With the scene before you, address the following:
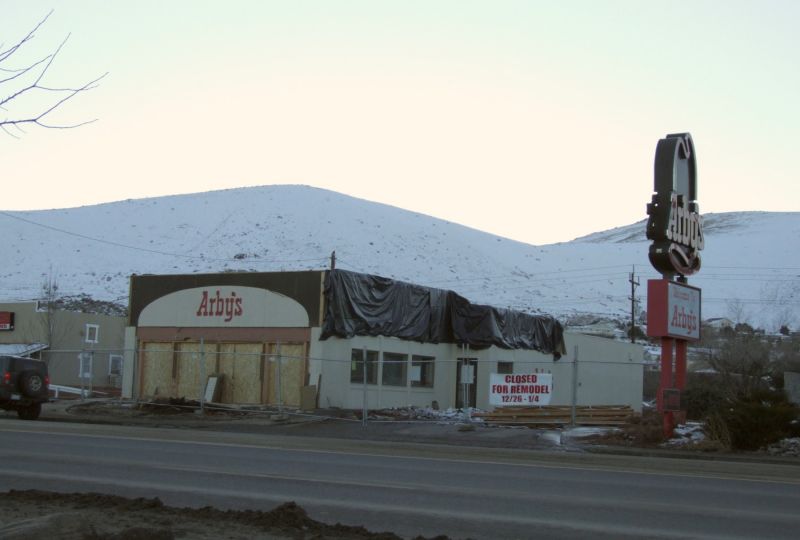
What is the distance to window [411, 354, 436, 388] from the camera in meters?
34.7

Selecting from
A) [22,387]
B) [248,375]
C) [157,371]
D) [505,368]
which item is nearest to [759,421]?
[248,375]

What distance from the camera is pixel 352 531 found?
27.7 feet

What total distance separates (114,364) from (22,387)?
18455mm

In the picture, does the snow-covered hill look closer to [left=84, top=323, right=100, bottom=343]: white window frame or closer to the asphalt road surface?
[left=84, top=323, right=100, bottom=343]: white window frame

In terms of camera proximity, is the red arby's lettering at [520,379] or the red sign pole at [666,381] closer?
the red sign pole at [666,381]

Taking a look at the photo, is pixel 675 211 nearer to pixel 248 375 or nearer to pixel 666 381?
pixel 666 381

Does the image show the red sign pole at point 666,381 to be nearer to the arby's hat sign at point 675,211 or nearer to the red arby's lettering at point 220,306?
the arby's hat sign at point 675,211

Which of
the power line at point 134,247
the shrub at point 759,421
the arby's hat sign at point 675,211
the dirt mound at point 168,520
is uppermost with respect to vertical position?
the power line at point 134,247

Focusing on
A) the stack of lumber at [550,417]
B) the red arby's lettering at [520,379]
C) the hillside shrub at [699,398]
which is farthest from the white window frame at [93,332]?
the hillside shrub at [699,398]

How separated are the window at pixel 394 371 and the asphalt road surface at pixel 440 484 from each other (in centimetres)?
1399

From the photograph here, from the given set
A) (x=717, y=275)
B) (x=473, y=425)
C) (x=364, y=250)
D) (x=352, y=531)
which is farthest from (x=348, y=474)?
(x=717, y=275)

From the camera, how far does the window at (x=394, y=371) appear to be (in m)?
33.3

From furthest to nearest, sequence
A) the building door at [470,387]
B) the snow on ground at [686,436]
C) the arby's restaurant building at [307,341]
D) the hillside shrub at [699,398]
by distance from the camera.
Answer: the building door at [470,387]
the hillside shrub at [699,398]
the arby's restaurant building at [307,341]
the snow on ground at [686,436]

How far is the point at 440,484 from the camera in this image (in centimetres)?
1288
